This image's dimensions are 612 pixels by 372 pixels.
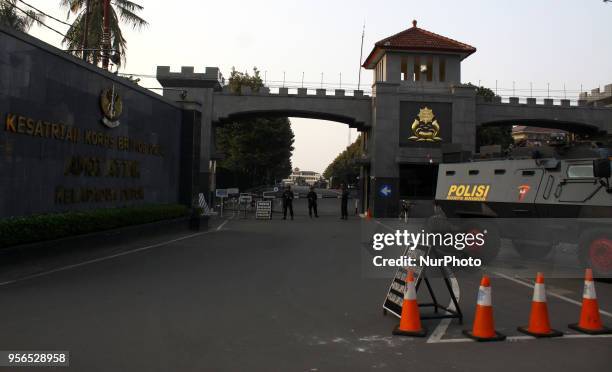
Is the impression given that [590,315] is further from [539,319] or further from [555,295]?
[555,295]

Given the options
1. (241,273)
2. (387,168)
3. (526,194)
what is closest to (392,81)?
(387,168)

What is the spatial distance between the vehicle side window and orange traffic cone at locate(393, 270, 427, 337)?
19.0 ft

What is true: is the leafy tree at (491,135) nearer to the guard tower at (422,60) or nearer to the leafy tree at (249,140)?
the guard tower at (422,60)

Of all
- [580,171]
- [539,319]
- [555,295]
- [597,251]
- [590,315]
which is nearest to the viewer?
[539,319]

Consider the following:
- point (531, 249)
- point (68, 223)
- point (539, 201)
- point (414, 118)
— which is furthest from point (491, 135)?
point (68, 223)

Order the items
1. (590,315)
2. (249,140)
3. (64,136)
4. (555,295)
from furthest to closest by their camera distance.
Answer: (249,140) → (64,136) → (555,295) → (590,315)

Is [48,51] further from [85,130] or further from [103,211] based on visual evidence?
[103,211]

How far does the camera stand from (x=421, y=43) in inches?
1218

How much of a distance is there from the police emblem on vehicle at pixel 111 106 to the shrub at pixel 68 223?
2.64 m

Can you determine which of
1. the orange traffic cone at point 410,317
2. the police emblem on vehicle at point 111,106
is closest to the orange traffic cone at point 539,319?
the orange traffic cone at point 410,317

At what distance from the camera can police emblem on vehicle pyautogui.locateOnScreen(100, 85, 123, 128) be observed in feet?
47.3

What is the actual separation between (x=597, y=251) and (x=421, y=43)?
24.1m

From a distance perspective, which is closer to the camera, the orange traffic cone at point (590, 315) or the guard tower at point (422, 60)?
the orange traffic cone at point (590, 315)

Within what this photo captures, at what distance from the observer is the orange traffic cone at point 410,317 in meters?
5.94
